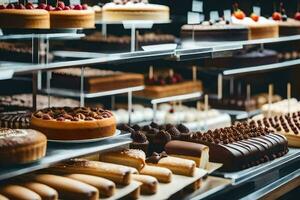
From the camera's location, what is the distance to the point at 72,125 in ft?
11.3

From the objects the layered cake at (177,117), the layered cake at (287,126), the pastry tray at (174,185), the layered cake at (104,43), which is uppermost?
the layered cake at (104,43)

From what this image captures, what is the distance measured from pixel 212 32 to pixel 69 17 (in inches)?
80.2

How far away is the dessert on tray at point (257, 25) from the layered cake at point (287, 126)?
85 centimetres

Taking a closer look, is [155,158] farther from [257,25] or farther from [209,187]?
[257,25]

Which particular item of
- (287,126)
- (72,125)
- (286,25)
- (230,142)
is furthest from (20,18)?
(286,25)

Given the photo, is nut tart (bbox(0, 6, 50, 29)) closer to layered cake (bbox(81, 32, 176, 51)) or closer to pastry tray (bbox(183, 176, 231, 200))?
pastry tray (bbox(183, 176, 231, 200))

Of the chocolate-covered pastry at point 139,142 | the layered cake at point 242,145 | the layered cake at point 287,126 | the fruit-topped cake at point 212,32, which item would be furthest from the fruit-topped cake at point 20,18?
the layered cake at point 287,126

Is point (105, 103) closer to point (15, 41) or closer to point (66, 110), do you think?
point (15, 41)

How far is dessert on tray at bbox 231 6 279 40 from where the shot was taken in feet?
19.8

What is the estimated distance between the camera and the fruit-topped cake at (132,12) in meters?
4.76

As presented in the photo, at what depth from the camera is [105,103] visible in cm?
691

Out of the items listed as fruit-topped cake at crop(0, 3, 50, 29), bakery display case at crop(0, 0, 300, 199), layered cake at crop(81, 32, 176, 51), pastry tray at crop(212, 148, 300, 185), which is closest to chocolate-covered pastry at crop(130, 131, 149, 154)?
bakery display case at crop(0, 0, 300, 199)

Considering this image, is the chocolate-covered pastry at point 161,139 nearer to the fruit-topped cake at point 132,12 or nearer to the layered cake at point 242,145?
the layered cake at point 242,145

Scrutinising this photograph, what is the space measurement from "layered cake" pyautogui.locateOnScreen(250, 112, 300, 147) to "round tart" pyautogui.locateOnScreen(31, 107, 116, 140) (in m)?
1.95
